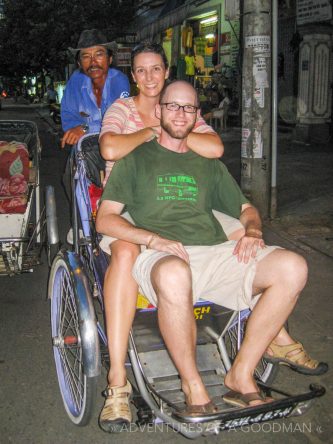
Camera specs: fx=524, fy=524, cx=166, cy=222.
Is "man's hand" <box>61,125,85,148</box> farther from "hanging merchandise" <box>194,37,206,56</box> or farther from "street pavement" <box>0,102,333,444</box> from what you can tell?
"hanging merchandise" <box>194,37,206,56</box>

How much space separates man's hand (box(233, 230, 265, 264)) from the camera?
109 inches

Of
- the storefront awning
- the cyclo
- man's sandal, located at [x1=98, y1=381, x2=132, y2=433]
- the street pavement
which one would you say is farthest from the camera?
the storefront awning

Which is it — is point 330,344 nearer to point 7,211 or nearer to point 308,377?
point 308,377

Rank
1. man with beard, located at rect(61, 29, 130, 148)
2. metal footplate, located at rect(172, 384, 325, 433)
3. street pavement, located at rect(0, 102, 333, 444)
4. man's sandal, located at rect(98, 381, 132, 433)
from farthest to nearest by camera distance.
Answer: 1. man with beard, located at rect(61, 29, 130, 148)
2. street pavement, located at rect(0, 102, 333, 444)
3. man's sandal, located at rect(98, 381, 132, 433)
4. metal footplate, located at rect(172, 384, 325, 433)

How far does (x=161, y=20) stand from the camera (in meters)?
16.3

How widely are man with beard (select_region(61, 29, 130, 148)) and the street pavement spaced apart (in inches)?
61.0

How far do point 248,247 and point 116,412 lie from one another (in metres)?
1.07

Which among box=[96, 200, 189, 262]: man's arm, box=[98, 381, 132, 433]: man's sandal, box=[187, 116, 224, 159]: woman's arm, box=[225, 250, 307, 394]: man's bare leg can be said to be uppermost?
box=[187, 116, 224, 159]: woman's arm

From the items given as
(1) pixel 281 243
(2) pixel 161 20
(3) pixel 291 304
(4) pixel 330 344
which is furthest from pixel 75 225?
(2) pixel 161 20

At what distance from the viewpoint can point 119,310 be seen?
8.46ft

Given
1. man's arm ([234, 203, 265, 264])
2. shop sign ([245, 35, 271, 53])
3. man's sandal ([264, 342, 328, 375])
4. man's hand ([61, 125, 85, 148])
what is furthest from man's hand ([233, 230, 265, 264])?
shop sign ([245, 35, 271, 53])

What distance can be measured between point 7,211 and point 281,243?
3037mm

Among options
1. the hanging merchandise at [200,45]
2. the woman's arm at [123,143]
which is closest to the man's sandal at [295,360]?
the woman's arm at [123,143]

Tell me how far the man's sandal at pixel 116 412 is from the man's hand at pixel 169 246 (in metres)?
0.72
